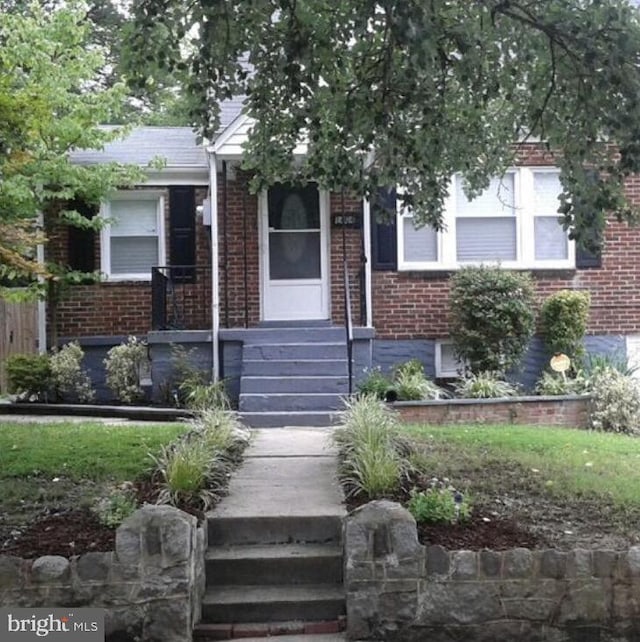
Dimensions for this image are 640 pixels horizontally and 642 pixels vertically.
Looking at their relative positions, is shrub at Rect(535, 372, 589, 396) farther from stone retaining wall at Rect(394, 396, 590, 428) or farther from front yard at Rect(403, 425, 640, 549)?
front yard at Rect(403, 425, 640, 549)

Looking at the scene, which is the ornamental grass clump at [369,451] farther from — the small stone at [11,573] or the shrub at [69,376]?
the shrub at [69,376]

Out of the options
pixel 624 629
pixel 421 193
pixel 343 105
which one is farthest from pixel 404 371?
pixel 624 629

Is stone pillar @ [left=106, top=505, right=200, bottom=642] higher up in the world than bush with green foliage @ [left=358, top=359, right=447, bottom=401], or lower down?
lower down

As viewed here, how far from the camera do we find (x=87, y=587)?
4.12 m

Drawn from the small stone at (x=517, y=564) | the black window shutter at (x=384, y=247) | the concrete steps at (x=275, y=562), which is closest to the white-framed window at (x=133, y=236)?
the black window shutter at (x=384, y=247)

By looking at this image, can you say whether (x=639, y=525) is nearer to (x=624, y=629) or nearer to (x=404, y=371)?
(x=624, y=629)

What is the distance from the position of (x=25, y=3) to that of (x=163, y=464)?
19.0 meters

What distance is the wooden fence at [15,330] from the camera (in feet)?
43.2

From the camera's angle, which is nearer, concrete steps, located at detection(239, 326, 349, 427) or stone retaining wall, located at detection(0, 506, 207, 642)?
stone retaining wall, located at detection(0, 506, 207, 642)

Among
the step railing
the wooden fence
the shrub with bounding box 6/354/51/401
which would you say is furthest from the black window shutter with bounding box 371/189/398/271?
the wooden fence

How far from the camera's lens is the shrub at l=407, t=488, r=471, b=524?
15.4 feet

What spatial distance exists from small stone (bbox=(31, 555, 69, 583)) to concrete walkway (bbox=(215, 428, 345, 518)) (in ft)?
3.83

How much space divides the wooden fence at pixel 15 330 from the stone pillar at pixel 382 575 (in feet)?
32.9

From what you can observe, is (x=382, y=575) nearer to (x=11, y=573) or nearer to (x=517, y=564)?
(x=517, y=564)
